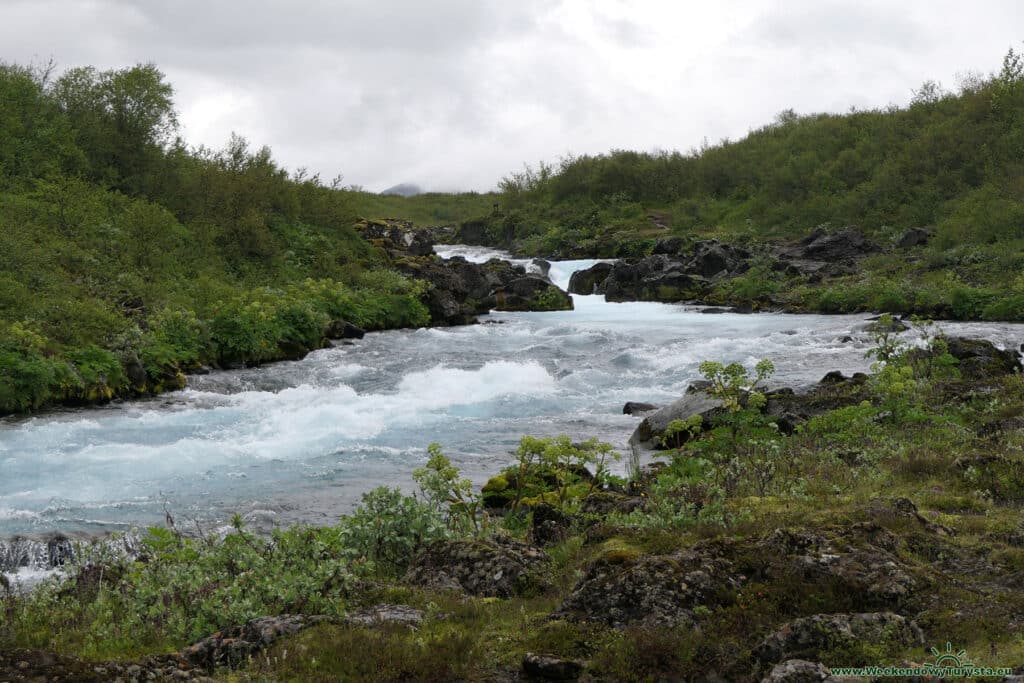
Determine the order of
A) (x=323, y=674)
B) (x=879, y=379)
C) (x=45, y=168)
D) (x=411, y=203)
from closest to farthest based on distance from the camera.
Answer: (x=323, y=674), (x=879, y=379), (x=45, y=168), (x=411, y=203)

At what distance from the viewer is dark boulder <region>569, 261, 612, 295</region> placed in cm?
4238

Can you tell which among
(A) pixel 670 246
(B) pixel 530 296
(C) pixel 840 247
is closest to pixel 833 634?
(B) pixel 530 296

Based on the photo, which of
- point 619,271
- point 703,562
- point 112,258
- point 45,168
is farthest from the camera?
point 619,271

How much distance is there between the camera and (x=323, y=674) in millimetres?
4344

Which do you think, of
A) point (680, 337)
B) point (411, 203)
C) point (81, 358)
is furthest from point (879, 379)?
point (411, 203)

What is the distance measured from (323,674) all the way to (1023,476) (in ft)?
22.2

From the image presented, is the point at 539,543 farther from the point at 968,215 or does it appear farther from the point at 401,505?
the point at 968,215

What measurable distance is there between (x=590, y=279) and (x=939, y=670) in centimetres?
3954

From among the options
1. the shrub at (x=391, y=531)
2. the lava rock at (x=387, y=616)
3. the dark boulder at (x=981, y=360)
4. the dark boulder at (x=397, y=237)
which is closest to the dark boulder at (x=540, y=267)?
the dark boulder at (x=397, y=237)

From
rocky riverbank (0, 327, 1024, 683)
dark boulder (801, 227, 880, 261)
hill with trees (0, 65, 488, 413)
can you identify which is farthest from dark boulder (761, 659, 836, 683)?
dark boulder (801, 227, 880, 261)

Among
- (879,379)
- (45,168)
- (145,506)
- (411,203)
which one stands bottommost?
(145,506)

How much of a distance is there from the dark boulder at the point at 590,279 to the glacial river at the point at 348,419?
1474 centimetres

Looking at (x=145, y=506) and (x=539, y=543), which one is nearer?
(x=539, y=543)

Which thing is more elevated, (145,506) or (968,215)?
(968,215)
